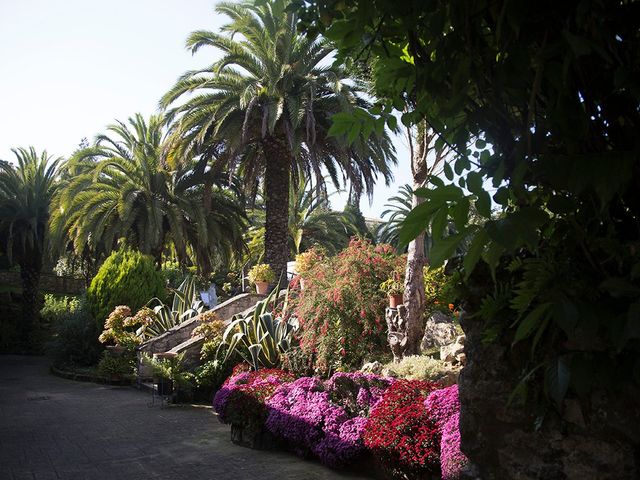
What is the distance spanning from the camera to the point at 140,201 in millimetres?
20094

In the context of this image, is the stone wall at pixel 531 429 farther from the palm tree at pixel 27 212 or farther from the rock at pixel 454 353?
the palm tree at pixel 27 212

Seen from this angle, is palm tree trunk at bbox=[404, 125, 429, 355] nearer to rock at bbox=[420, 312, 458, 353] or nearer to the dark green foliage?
rock at bbox=[420, 312, 458, 353]

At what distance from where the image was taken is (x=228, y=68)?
16406 millimetres

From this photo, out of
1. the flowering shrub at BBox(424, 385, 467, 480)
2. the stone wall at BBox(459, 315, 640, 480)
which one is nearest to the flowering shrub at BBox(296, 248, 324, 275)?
the flowering shrub at BBox(424, 385, 467, 480)

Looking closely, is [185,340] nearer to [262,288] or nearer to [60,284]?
[262,288]

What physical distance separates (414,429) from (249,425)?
9.68 feet

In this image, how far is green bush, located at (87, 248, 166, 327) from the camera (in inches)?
693

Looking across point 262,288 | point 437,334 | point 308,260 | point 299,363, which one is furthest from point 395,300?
point 262,288

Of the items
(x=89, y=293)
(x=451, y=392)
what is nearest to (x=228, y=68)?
(x=89, y=293)

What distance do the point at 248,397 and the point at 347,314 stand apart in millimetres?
2482

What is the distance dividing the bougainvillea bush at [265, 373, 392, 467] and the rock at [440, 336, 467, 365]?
4.08ft

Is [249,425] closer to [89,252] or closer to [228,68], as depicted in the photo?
[228,68]

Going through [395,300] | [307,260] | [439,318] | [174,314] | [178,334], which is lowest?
[178,334]

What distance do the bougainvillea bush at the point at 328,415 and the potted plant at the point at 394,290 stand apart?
2358mm
